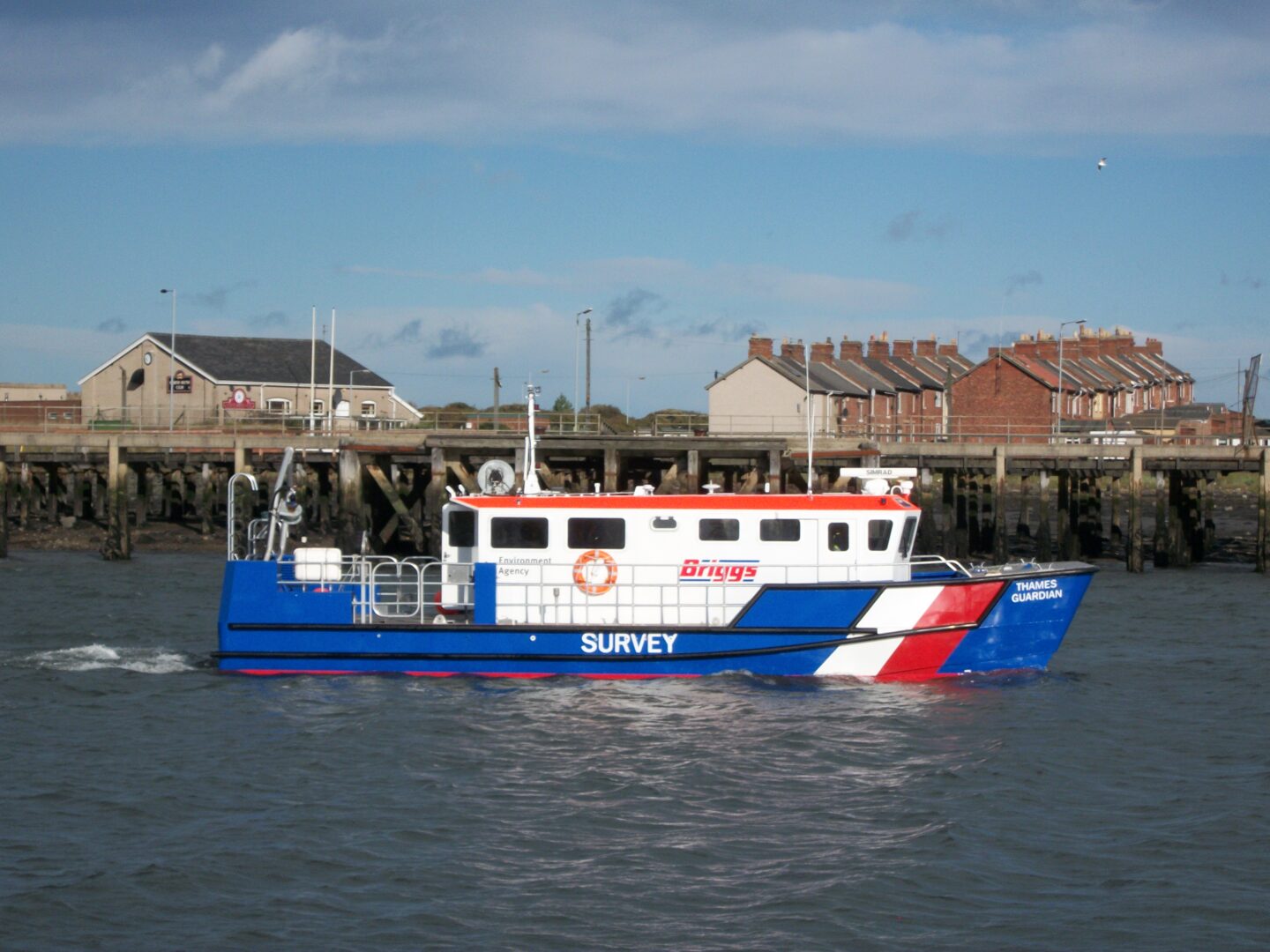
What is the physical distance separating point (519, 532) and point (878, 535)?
15.9ft

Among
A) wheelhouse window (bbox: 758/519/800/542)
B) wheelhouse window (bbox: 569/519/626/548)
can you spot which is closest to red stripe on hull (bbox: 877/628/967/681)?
wheelhouse window (bbox: 758/519/800/542)

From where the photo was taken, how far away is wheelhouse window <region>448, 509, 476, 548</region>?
2011 centimetres

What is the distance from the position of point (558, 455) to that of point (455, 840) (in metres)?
21.5

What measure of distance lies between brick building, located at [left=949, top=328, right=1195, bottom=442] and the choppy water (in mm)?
30123

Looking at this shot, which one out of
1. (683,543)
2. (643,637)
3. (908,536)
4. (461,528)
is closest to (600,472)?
(461,528)

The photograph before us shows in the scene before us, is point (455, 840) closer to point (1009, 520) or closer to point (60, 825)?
point (60, 825)

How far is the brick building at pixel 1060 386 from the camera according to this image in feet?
194

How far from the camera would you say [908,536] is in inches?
782

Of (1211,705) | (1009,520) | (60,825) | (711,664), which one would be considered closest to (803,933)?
(60,825)

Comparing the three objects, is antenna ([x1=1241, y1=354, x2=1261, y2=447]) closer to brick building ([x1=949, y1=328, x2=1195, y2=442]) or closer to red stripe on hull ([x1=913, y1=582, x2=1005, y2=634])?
brick building ([x1=949, y1=328, x2=1195, y2=442])

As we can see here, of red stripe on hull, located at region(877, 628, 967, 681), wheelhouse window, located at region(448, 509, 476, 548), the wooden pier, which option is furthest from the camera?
the wooden pier

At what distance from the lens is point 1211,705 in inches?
744

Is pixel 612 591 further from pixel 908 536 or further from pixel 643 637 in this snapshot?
pixel 908 536

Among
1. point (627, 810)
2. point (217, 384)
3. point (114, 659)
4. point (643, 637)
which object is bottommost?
point (627, 810)
